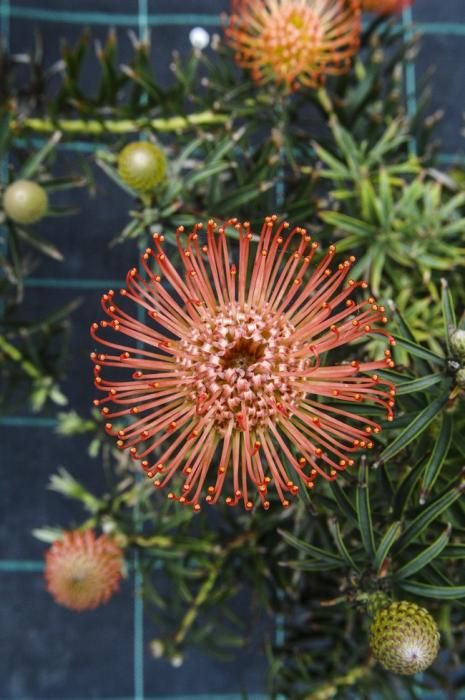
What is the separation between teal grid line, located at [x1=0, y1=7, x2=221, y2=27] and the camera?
1.76 metres

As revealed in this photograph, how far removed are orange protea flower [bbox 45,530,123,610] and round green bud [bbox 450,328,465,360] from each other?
70 cm

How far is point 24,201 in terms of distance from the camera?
1.21m

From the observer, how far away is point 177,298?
1.59 m

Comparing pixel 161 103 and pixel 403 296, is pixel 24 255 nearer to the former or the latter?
pixel 161 103

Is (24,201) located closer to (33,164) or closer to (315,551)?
(33,164)

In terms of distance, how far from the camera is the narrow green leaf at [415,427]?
91 centimetres

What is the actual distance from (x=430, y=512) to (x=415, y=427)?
0.11 meters

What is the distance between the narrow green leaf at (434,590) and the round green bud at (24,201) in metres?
0.78

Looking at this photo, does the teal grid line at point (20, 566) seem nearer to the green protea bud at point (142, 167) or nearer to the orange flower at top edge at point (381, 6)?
the green protea bud at point (142, 167)

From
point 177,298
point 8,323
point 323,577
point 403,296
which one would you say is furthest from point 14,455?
point 403,296

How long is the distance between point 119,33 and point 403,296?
3.12 ft

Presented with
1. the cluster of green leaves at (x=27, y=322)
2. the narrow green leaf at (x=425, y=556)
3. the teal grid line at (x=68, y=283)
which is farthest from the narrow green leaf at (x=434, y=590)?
the teal grid line at (x=68, y=283)

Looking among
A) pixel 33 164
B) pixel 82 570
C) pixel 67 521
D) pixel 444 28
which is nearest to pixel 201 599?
pixel 82 570

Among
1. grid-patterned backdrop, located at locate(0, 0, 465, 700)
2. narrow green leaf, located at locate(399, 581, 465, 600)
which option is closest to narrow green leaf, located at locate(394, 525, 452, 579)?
narrow green leaf, located at locate(399, 581, 465, 600)
